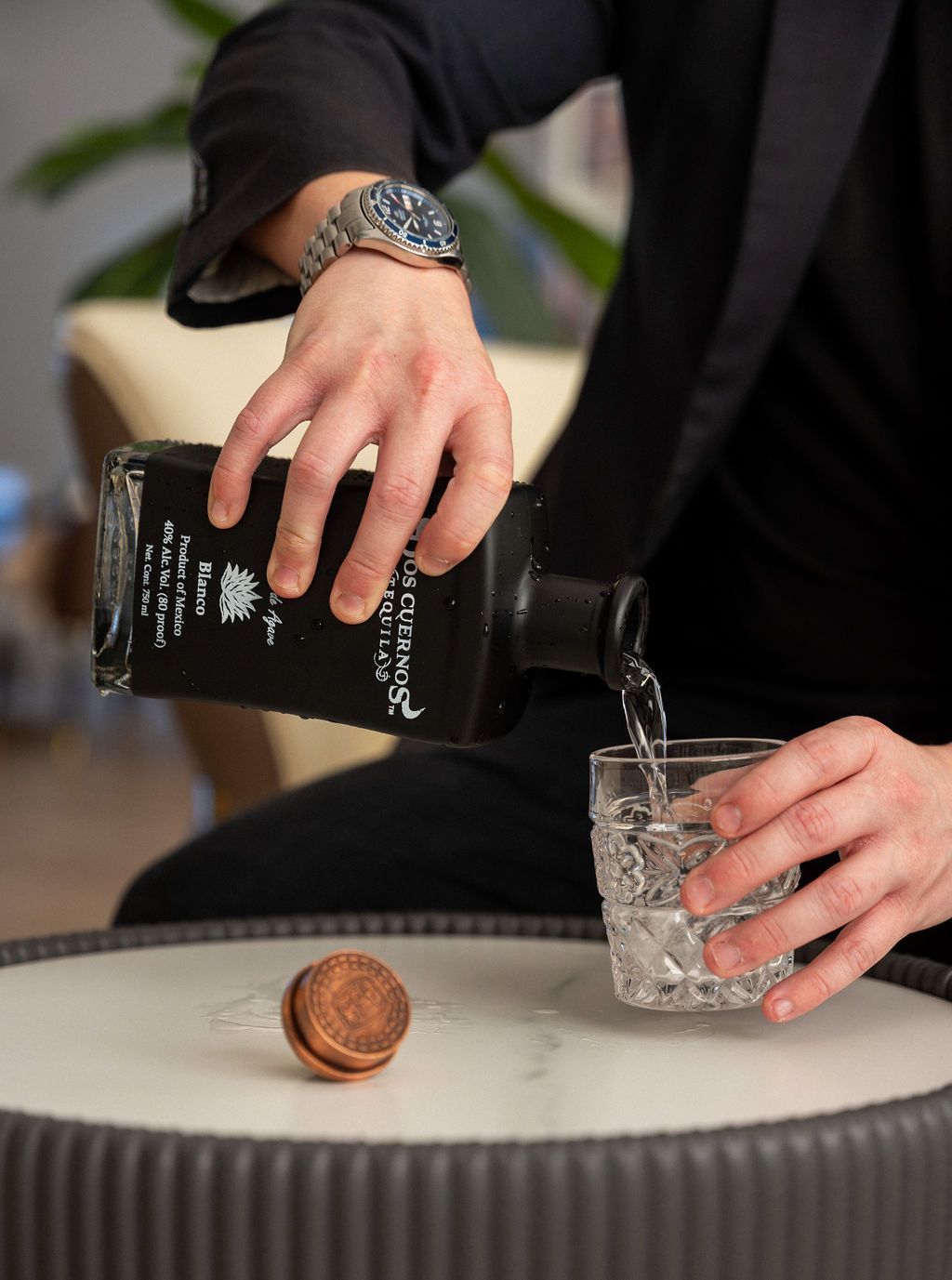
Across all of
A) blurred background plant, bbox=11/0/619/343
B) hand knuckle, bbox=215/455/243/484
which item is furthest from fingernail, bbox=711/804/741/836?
blurred background plant, bbox=11/0/619/343

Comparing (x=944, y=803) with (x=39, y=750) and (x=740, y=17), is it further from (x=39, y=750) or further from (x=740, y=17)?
(x=39, y=750)

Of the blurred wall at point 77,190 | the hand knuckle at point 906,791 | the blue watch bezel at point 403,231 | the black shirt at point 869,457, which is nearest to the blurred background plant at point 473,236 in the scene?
the black shirt at point 869,457

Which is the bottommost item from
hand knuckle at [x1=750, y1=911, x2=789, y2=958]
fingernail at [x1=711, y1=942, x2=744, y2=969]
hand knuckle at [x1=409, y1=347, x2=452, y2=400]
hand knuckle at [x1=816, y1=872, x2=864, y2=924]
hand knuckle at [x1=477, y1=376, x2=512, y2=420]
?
fingernail at [x1=711, y1=942, x2=744, y2=969]

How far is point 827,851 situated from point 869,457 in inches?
18.7

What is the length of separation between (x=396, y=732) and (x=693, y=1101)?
19 centimetres

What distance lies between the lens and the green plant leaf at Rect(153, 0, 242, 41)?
3002mm

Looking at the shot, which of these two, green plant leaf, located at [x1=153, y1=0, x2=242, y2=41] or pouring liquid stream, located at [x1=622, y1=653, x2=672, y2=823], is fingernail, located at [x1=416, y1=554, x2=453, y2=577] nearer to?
pouring liquid stream, located at [x1=622, y1=653, x2=672, y2=823]

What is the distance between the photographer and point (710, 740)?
0.64m

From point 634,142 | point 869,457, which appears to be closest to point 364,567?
point 869,457

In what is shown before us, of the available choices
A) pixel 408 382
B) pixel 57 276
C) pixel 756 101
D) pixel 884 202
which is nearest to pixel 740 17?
pixel 756 101

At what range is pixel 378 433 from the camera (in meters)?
0.62

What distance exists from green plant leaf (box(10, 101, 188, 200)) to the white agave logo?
2.55m

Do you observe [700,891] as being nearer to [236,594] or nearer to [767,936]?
[767,936]

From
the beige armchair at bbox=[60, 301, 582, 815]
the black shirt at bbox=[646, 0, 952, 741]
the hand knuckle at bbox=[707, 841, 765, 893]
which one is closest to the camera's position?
the hand knuckle at bbox=[707, 841, 765, 893]
